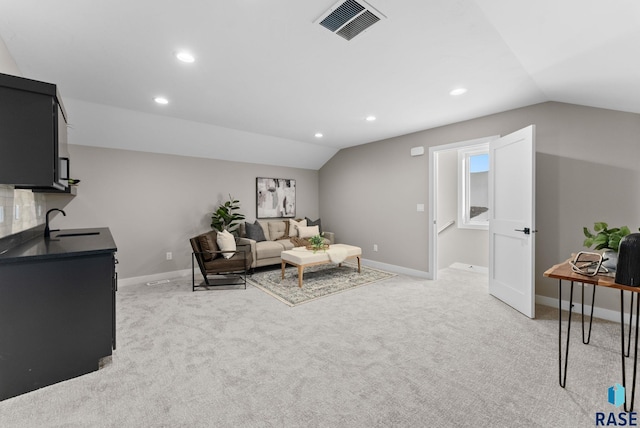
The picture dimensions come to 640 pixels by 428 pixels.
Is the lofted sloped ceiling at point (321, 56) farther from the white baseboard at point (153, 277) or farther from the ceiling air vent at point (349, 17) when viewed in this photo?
the white baseboard at point (153, 277)

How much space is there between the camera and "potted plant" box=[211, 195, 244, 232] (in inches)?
192

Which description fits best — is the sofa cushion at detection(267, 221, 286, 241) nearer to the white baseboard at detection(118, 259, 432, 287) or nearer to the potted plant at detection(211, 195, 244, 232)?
the potted plant at detection(211, 195, 244, 232)

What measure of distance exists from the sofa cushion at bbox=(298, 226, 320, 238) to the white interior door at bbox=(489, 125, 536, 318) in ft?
10.8

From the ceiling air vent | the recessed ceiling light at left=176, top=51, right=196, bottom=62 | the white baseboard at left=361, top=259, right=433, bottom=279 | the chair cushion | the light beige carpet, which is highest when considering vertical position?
the recessed ceiling light at left=176, top=51, right=196, bottom=62

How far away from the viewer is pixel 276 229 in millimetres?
5711

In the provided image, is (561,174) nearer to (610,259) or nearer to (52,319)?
(610,259)

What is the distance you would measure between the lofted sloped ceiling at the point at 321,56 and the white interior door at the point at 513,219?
1.91ft

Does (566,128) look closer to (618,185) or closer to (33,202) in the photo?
(618,185)

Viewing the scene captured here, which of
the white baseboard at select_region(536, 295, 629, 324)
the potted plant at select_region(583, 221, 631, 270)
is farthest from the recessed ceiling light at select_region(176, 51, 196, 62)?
the white baseboard at select_region(536, 295, 629, 324)

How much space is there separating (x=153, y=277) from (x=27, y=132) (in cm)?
323

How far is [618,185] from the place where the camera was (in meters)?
2.81

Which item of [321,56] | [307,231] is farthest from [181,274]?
[321,56]

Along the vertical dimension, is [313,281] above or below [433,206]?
below

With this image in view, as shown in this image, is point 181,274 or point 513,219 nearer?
point 513,219
